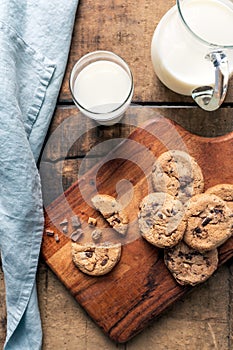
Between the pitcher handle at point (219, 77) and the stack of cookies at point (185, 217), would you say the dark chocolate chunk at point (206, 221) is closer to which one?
the stack of cookies at point (185, 217)

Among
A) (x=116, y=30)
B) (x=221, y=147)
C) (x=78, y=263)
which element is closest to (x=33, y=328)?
(x=78, y=263)

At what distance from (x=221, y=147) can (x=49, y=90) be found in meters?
0.44

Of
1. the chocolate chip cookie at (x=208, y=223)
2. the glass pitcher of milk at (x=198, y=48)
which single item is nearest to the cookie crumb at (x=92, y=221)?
the chocolate chip cookie at (x=208, y=223)

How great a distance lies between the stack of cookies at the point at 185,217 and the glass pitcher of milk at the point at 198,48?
0.55 feet

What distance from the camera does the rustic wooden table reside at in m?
1.38

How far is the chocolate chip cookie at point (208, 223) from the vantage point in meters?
1.26

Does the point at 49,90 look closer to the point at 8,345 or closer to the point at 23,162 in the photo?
the point at 23,162

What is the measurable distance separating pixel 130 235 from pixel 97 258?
95mm

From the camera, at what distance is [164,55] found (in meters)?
1.29

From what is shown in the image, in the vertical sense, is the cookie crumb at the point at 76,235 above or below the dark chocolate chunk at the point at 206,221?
below

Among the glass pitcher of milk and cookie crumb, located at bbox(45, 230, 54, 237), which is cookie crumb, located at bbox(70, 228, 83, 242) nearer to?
cookie crumb, located at bbox(45, 230, 54, 237)

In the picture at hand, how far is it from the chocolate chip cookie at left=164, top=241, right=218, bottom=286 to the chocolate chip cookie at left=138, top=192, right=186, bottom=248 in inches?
1.4

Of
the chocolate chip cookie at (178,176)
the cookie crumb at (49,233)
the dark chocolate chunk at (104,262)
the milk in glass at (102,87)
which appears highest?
the milk in glass at (102,87)

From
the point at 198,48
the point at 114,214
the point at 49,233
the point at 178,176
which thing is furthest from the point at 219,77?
the point at 49,233
